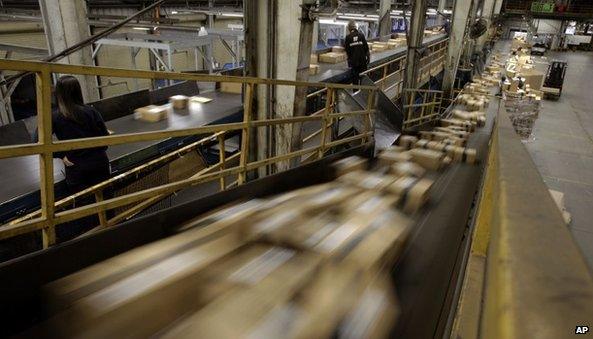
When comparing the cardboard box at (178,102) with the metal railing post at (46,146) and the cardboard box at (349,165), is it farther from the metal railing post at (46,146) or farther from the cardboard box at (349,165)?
the metal railing post at (46,146)

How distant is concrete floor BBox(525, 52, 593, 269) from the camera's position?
7.66 meters

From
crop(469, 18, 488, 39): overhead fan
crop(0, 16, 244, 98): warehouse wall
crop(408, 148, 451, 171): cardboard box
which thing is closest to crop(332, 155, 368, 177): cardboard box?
crop(408, 148, 451, 171): cardboard box

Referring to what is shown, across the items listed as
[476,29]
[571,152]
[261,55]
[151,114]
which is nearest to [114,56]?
[151,114]

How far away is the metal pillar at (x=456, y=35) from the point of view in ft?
40.1

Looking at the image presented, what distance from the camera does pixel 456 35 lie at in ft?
40.6

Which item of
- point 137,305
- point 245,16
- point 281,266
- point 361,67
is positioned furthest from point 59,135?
point 361,67

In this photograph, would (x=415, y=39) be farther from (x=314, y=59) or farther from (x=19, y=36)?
(x=19, y=36)

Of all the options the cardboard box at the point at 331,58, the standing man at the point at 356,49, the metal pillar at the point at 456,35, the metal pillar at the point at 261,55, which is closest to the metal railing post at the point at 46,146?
the metal pillar at the point at 261,55

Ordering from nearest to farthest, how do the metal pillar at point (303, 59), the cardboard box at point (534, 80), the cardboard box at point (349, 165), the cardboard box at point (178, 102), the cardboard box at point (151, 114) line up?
the cardboard box at point (349, 165), the metal pillar at point (303, 59), the cardboard box at point (151, 114), the cardboard box at point (178, 102), the cardboard box at point (534, 80)

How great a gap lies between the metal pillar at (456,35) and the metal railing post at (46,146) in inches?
511

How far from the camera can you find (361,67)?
899 cm

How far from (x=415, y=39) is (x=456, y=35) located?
469cm

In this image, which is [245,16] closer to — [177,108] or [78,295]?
[177,108]

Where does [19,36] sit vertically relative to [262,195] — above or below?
above
